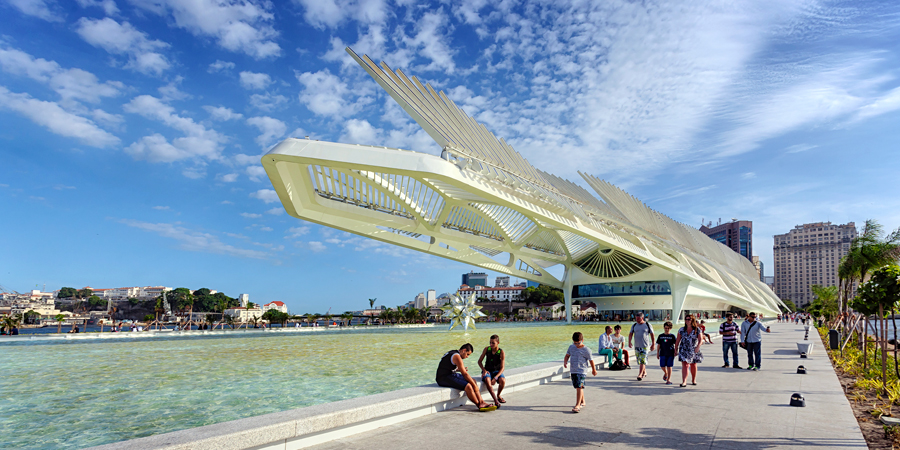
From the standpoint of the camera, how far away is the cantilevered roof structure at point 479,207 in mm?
18047

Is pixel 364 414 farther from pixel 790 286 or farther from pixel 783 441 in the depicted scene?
pixel 790 286

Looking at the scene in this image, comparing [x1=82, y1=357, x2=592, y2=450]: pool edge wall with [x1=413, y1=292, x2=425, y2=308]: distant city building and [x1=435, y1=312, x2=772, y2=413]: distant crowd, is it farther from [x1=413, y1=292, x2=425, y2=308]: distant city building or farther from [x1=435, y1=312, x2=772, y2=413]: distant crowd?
[x1=413, y1=292, x2=425, y2=308]: distant city building

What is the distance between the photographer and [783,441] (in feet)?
14.4

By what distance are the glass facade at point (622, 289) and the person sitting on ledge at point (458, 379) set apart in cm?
4592

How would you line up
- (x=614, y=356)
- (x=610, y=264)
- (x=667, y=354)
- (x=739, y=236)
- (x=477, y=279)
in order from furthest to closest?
(x=477, y=279) < (x=739, y=236) < (x=610, y=264) < (x=614, y=356) < (x=667, y=354)

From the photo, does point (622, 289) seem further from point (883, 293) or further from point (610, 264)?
point (883, 293)

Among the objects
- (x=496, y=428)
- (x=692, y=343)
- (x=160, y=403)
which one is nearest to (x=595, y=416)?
(x=496, y=428)

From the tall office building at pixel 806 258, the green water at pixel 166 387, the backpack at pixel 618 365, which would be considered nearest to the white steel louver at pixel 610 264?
the green water at pixel 166 387

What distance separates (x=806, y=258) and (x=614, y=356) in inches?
4772

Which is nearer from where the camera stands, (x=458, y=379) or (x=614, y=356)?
(x=458, y=379)

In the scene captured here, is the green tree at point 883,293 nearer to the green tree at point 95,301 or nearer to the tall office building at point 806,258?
the tall office building at point 806,258

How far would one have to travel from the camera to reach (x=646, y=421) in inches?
202

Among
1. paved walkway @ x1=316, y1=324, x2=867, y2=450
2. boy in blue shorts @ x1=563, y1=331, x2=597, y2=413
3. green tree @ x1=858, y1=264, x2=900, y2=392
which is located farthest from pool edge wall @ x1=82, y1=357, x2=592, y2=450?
green tree @ x1=858, y1=264, x2=900, y2=392

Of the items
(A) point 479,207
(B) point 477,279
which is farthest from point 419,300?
(A) point 479,207
